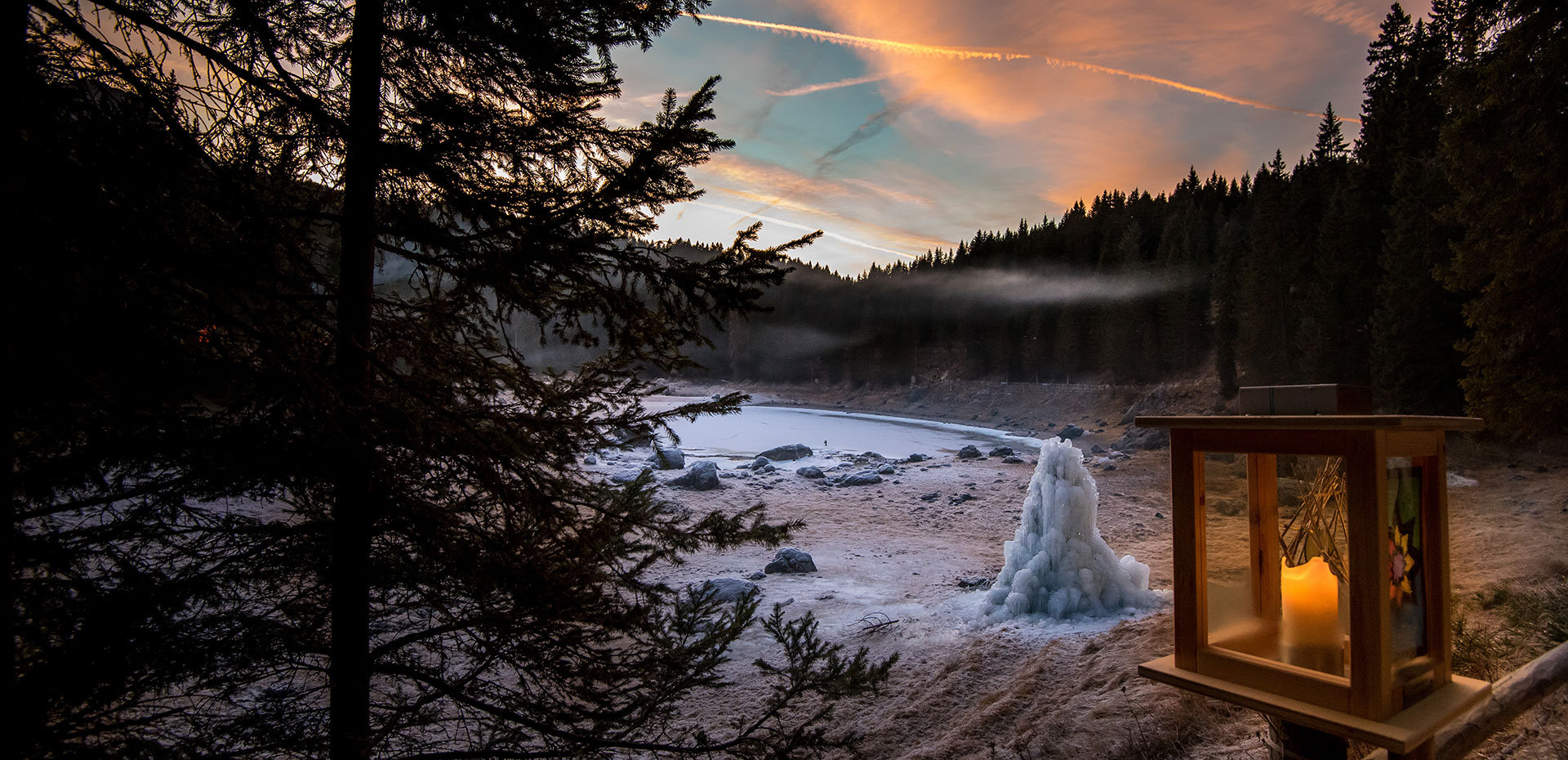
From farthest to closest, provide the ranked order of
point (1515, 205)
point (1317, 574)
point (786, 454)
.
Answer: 1. point (786, 454)
2. point (1515, 205)
3. point (1317, 574)

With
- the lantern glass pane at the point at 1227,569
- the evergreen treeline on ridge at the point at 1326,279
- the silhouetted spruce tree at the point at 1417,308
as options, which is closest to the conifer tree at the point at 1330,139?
the evergreen treeline on ridge at the point at 1326,279

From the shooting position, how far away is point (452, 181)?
226 cm

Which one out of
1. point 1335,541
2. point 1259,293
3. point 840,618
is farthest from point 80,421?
point 1259,293

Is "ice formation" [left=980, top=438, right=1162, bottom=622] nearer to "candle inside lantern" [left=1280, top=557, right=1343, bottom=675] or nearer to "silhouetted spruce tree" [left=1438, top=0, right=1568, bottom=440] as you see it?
"candle inside lantern" [left=1280, top=557, right=1343, bottom=675]

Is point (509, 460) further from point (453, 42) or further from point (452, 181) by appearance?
point (453, 42)

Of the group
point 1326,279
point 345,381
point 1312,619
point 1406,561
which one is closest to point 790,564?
point 1312,619

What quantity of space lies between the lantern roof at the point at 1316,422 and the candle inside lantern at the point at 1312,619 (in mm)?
507

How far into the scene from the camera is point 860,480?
17.5 metres

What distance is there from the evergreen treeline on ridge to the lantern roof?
4.13 feet

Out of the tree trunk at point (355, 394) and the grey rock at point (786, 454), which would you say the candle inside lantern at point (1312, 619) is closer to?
the tree trunk at point (355, 394)

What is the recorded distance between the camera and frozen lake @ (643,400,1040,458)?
83.9ft

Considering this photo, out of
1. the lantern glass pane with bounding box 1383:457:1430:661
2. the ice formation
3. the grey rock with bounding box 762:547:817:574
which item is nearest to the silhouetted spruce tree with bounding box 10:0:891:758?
the lantern glass pane with bounding box 1383:457:1430:661

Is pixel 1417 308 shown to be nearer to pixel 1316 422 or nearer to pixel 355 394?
pixel 1316 422

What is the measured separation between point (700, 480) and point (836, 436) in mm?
15331
